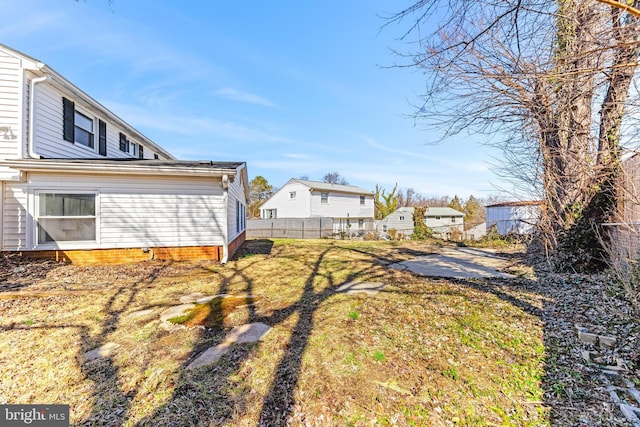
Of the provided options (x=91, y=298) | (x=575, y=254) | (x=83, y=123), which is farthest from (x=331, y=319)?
(x=83, y=123)

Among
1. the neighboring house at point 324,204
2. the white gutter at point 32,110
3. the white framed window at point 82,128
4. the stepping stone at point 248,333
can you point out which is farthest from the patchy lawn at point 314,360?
the neighboring house at point 324,204

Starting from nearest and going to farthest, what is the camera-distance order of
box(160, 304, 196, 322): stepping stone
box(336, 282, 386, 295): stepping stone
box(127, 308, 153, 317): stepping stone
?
box(160, 304, 196, 322): stepping stone
box(127, 308, 153, 317): stepping stone
box(336, 282, 386, 295): stepping stone

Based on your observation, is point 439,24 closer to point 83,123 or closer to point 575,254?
point 575,254

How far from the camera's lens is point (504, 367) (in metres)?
2.65

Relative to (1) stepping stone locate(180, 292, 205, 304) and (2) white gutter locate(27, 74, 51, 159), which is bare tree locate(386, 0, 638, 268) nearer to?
(1) stepping stone locate(180, 292, 205, 304)

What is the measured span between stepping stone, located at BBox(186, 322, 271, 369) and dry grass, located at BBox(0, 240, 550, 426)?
100mm

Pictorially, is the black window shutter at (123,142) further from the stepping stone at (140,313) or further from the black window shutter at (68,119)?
the stepping stone at (140,313)

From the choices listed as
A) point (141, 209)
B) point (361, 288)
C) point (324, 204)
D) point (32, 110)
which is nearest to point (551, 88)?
point (361, 288)

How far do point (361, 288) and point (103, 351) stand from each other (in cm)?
379

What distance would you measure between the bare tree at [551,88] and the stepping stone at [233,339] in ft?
12.3

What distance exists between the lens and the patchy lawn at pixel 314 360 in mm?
2061

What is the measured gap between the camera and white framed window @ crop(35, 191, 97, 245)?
254 inches

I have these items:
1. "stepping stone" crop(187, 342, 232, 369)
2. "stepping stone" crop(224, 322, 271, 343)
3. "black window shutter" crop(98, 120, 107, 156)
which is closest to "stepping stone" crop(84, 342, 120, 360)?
"stepping stone" crop(187, 342, 232, 369)

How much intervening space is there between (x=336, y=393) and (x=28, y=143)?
9092 mm
